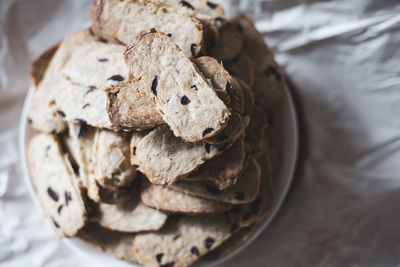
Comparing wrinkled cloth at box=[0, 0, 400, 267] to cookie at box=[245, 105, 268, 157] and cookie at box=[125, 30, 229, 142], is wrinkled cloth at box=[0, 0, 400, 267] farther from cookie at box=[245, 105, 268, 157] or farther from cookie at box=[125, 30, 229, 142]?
cookie at box=[125, 30, 229, 142]

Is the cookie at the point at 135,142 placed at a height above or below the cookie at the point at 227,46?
below

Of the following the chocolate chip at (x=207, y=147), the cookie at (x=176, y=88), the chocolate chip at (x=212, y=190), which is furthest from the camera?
the chocolate chip at (x=212, y=190)

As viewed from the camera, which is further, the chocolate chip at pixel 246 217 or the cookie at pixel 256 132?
the chocolate chip at pixel 246 217

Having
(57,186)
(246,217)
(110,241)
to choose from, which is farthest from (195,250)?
(57,186)

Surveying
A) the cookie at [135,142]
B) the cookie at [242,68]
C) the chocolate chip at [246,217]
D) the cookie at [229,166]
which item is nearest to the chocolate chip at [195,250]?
the chocolate chip at [246,217]

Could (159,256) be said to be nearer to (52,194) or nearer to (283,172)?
(52,194)

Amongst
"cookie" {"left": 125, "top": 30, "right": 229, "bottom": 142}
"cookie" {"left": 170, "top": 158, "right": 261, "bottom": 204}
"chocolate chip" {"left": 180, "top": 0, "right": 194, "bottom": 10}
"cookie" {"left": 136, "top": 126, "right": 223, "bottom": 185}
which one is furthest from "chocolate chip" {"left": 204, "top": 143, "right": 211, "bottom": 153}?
"chocolate chip" {"left": 180, "top": 0, "right": 194, "bottom": 10}

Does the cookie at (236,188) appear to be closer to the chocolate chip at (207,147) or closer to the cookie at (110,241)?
the chocolate chip at (207,147)
